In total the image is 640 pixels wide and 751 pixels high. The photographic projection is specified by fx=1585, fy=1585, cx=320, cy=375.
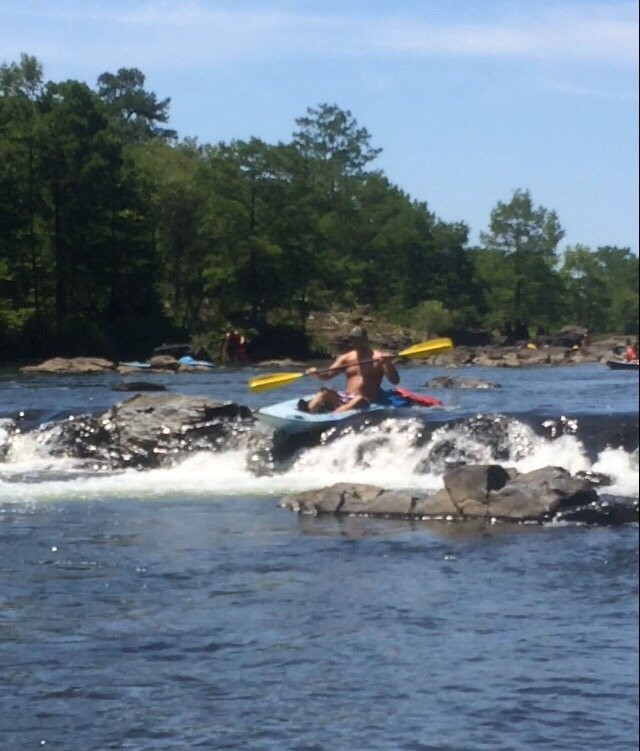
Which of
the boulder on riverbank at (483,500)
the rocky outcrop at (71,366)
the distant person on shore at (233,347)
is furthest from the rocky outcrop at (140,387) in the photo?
the distant person on shore at (233,347)

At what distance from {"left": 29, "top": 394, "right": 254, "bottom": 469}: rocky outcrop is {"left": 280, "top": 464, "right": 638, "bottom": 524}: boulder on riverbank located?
4777mm

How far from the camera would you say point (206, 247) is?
174 ft

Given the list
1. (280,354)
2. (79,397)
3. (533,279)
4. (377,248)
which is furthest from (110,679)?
(377,248)

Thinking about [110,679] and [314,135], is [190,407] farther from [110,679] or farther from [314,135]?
[314,135]

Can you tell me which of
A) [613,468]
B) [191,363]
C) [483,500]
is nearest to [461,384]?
[191,363]

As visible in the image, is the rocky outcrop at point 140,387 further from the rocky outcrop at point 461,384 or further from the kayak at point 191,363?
the kayak at point 191,363

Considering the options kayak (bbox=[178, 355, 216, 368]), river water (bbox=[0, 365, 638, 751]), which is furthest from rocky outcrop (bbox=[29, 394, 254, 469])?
kayak (bbox=[178, 355, 216, 368])

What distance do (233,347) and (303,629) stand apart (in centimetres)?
4027

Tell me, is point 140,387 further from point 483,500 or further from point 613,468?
point 483,500

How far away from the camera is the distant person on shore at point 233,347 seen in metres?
47.5

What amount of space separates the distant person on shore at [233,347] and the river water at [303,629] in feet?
109

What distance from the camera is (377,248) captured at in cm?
6016

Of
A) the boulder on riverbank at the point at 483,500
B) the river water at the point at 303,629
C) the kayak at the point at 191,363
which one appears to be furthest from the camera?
the kayak at the point at 191,363

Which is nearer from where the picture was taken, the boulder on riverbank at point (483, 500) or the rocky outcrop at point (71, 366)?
the boulder on riverbank at point (483, 500)
